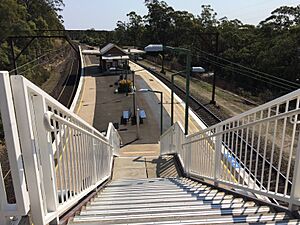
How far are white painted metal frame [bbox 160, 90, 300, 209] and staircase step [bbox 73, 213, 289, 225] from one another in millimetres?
302

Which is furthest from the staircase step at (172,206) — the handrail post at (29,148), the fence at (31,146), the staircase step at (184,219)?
the handrail post at (29,148)

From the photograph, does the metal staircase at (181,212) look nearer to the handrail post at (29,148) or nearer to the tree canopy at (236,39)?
the handrail post at (29,148)

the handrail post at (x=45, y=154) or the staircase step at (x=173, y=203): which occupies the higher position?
the handrail post at (x=45, y=154)

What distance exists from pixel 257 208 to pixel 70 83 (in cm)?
2969

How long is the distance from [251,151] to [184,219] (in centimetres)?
108

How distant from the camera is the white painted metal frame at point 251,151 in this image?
2.33 metres

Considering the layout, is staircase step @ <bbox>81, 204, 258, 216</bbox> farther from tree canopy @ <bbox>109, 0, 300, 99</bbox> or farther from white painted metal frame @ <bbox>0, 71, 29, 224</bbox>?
tree canopy @ <bbox>109, 0, 300, 99</bbox>

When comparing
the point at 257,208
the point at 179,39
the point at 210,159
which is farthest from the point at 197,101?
the point at 179,39

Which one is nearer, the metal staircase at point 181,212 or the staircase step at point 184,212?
the metal staircase at point 181,212

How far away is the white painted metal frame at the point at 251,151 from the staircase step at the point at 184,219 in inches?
11.9

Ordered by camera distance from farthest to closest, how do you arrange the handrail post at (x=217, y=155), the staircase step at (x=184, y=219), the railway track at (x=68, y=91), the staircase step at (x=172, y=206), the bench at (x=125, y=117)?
the railway track at (x=68, y=91) < the bench at (x=125, y=117) < the handrail post at (x=217, y=155) < the staircase step at (x=172, y=206) < the staircase step at (x=184, y=219)

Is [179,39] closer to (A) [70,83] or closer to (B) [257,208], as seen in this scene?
(A) [70,83]

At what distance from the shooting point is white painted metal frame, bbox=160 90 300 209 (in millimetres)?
2332

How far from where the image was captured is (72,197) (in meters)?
2.55
